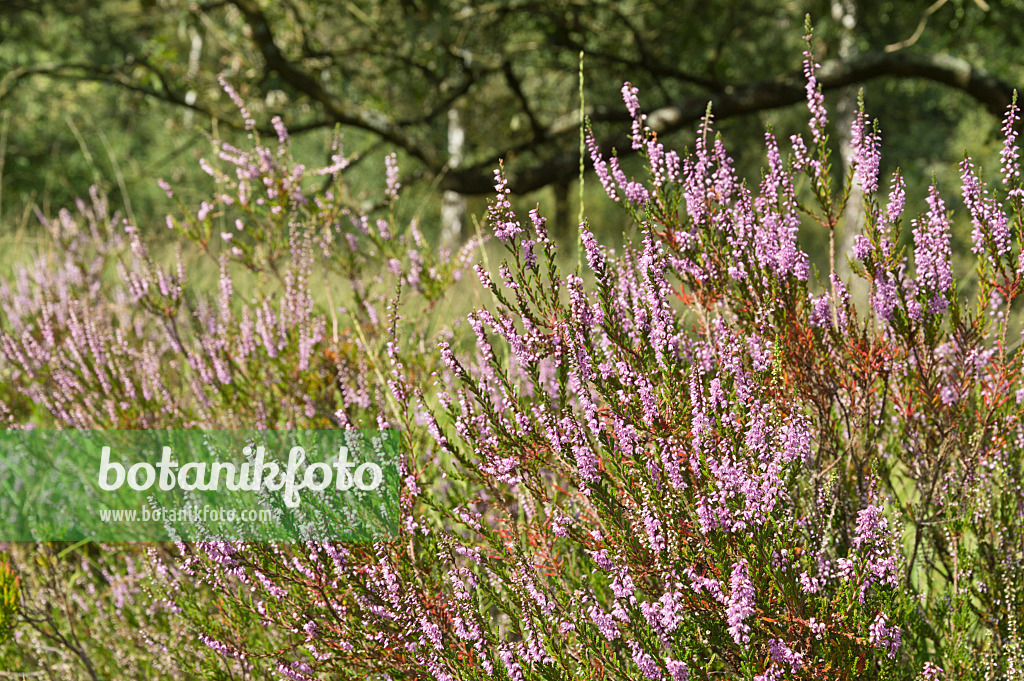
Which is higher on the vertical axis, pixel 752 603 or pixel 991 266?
pixel 991 266

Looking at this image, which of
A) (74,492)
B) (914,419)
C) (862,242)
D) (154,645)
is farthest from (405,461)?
(74,492)

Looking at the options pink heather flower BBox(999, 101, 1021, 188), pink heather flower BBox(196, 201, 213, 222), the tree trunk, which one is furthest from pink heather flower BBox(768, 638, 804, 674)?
the tree trunk

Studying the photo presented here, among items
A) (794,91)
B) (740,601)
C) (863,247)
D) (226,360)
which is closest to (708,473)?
(740,601)

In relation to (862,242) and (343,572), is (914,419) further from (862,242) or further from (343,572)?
(343,572)

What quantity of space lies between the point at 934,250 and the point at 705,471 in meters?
0.83

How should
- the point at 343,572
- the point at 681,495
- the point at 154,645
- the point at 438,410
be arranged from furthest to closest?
the point at 438,410
the point at 154,645
the point at 343,572
the point at 681,495

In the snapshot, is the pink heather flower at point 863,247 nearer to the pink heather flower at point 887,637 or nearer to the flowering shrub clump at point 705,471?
the flowering shrub clump at point 705,471

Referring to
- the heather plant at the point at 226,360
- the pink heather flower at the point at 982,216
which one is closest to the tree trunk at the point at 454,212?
the heather plant at the point at 226,360

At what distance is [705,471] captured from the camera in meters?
1.82

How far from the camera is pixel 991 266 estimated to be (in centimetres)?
192

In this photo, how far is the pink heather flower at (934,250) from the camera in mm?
1946

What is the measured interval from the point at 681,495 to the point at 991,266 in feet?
3.18

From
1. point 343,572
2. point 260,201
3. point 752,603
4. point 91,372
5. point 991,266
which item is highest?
point 260,201

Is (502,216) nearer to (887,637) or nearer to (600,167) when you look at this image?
(600,167)
